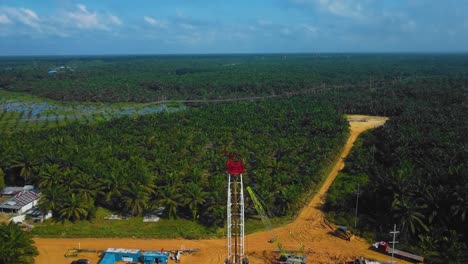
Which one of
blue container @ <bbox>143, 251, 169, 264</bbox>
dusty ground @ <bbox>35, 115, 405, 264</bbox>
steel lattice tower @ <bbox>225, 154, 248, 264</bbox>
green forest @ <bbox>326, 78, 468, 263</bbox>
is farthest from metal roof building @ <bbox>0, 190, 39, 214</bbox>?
green forest @ <bbox>326, 78, 468, 263</bbox>

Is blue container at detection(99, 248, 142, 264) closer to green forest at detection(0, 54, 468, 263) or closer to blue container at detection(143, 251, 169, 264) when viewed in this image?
blue container at detection(143, 251, 169, 264)

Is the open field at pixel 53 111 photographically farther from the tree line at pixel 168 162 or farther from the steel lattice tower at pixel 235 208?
the steel lattice tower at pixel 235 208

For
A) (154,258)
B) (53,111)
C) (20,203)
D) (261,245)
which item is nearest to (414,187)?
(261,245)

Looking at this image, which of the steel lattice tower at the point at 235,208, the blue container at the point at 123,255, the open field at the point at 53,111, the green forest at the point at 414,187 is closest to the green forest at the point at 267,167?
the green forest at the point at 414,187

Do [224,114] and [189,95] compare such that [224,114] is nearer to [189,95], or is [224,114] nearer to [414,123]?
[414,123]

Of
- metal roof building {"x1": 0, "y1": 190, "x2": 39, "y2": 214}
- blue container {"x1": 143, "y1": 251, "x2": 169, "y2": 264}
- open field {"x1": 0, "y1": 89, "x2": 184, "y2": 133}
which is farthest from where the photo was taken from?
open field {"x1": 0, "y1": 89, "x2": 184, "y2": 133}

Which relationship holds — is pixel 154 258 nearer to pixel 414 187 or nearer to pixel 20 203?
pixel 20 203

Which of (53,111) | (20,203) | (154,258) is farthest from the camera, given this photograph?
(53,111)

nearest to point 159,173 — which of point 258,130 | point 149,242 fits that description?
point 149,242
